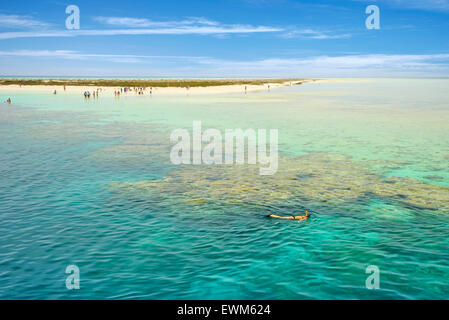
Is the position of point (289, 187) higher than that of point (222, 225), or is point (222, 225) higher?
point (289, 187)

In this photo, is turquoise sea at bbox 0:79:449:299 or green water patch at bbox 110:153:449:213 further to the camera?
green water patch at bbox 110:153:449:213

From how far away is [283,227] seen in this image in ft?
51.6

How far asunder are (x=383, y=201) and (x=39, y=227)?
47.8 ft

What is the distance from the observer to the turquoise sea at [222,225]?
38.6 ft

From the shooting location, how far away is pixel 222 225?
52.1ft

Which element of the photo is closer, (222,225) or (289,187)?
(222,225)

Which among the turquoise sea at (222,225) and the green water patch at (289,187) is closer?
the turquoise sea at (222,225)

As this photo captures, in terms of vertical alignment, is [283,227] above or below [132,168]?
below

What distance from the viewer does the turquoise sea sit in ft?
38.6
